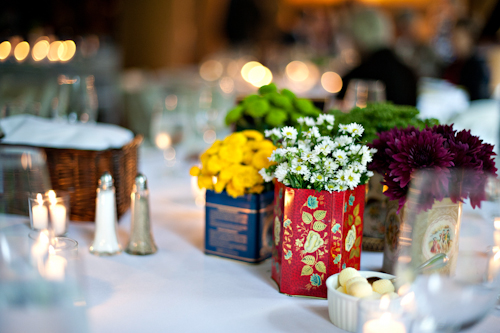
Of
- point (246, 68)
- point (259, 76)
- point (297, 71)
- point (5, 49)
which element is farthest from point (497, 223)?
point (5, 49)

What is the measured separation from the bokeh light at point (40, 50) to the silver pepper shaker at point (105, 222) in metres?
4.26

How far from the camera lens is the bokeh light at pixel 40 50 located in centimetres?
466

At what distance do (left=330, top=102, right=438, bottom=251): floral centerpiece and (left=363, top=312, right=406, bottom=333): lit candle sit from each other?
415 mm

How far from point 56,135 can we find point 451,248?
88 cm

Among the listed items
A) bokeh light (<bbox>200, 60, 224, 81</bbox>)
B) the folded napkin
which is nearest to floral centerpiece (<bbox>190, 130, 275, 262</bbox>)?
the folded napkin

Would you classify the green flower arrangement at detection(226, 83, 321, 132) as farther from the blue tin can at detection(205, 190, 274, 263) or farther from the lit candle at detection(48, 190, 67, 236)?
the lit candle at detection(48, 190, 67, 236)

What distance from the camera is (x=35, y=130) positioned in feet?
3.62

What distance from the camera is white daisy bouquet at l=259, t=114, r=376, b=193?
72 cm

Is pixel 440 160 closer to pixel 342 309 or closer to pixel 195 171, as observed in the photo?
pixel 342 309

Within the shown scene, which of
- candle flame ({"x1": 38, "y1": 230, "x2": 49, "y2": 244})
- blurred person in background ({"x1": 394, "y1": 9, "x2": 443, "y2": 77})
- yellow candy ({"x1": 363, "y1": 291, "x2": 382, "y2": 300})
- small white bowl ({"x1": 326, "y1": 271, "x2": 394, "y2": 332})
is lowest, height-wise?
small white bowl ({"x1": 326, "y1": 271, "x2": 394, "y2": 332})

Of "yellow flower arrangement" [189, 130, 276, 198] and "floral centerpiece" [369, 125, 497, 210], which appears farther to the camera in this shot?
"yellow flower arrangement" [189, 130, 276, 198]

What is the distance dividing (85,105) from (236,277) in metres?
0.76

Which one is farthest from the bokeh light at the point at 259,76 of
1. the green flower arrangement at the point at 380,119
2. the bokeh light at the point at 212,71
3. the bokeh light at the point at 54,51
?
the green flower arrangement at the point at 380,119

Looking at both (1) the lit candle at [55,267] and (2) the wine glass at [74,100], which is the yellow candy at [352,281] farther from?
(2) the wine glass at [74,100]
